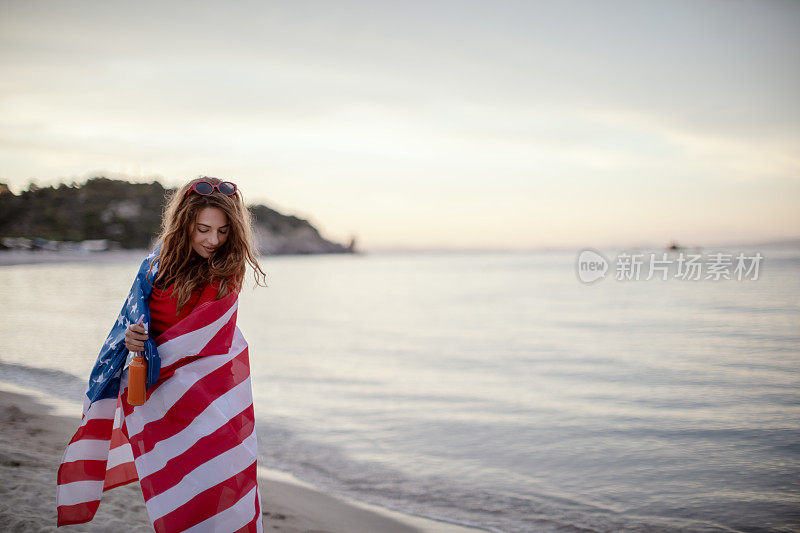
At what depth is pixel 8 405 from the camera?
6.72 metres

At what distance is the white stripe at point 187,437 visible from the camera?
7.79 ft

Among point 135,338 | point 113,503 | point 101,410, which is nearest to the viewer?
point 135,338

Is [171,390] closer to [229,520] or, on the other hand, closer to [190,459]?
[190,459]

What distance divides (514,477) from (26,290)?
2566 cm

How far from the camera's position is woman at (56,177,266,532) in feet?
7.68

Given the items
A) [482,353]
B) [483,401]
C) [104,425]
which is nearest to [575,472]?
[483,401]

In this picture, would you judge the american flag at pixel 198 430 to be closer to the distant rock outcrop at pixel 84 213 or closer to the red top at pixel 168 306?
the red top at pixel 168 306

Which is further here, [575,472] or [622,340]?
[622,340]

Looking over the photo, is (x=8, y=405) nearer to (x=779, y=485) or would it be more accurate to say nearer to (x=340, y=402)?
(x=340, y=402)

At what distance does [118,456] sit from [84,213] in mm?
77244

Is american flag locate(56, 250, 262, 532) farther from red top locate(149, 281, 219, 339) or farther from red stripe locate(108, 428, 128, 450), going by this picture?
red stripe locate(108, 428, 128, 450)

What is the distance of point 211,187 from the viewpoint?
2418 millimetres

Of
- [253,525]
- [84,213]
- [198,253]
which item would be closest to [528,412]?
[253,525]

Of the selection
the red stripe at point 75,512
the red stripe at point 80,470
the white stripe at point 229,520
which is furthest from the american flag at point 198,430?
the red stripe at point 75,512
